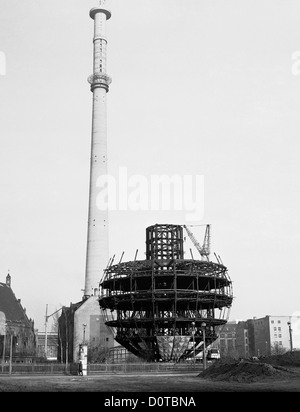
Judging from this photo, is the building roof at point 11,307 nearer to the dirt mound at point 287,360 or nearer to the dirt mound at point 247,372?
the dirt mound at point 287,360

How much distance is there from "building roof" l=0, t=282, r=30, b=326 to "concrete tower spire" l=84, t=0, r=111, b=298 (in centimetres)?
3590

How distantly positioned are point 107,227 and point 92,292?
47.9ft

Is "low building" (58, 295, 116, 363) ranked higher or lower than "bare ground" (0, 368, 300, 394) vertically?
higher

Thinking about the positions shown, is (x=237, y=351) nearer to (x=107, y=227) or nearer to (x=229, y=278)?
(x=107, y=227)

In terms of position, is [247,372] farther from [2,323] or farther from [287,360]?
[2,323]

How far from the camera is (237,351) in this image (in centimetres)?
18375

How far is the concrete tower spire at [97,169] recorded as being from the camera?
4400 inches

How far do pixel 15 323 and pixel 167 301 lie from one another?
228 feet

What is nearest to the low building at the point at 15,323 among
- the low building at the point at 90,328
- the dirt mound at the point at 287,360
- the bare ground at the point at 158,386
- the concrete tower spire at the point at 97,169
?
the low building at the point at 90,328

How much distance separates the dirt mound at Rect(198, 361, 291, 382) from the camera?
1342 inches

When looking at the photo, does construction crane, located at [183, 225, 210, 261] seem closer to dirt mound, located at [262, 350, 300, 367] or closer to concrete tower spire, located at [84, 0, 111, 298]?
concrete tower spire, located at [84, 0, 111, 298]

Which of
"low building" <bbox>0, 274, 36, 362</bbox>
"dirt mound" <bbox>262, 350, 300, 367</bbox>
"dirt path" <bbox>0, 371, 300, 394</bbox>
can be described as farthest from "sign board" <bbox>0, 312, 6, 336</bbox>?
"dirt path" <bbox>0, 371, 300, 394</bbox>

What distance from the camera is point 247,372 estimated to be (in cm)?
3572
